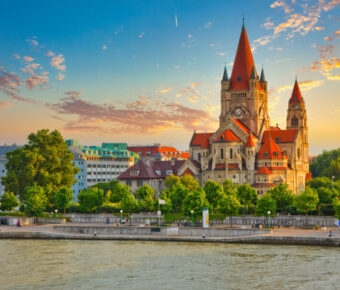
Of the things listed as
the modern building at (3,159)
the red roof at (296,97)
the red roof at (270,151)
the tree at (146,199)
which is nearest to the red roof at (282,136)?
the red roof at (270,151)

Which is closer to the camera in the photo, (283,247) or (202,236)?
(283,247)

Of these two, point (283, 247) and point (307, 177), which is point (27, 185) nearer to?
point (283, 247)

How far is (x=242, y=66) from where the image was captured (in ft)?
454

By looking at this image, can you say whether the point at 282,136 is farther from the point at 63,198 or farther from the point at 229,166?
the point at 63,198

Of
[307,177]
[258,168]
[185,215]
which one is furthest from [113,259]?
[307,177]

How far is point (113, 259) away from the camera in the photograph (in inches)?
2009

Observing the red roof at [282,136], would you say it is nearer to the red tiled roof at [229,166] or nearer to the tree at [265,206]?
the red tiled roof at [229,166]

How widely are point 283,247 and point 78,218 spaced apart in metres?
37.7

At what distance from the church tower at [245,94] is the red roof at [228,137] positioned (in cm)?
802

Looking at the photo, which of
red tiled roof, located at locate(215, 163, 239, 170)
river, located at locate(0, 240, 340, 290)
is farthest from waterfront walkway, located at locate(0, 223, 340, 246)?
red tiled roof, located at locate(215, 163, 239, 170)

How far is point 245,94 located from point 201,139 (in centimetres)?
1562

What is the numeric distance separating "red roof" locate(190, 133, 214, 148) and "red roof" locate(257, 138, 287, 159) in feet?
53.6

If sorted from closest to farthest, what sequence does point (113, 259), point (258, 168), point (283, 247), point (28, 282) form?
point (28, 282)
point (113, 259)
point (283, 247)
point (258, 168)

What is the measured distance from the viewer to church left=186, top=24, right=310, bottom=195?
122m
